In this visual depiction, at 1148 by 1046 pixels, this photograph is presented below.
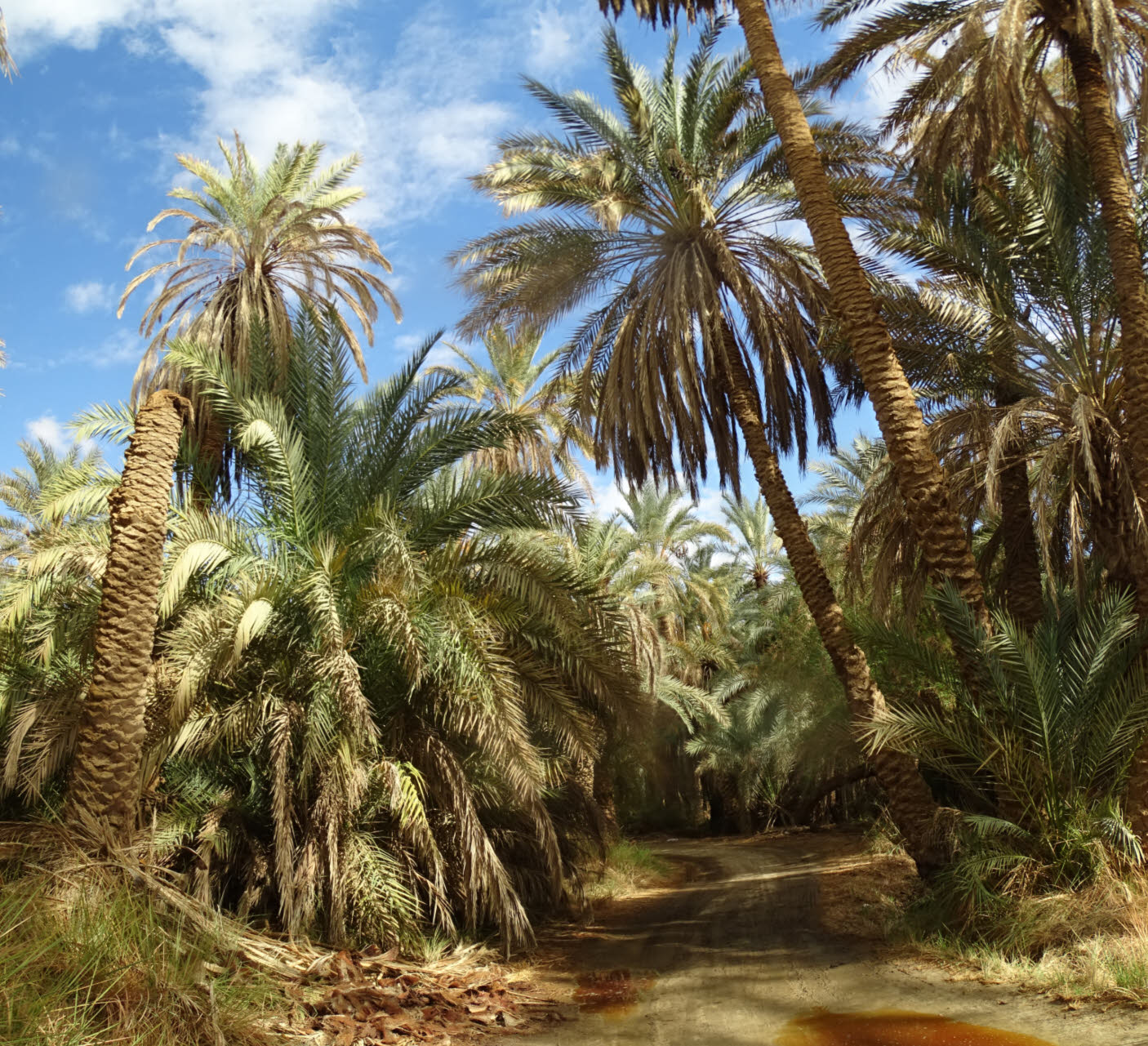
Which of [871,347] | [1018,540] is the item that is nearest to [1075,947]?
[1018,540]

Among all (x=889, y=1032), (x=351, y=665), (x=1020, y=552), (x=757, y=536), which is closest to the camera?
(x=889, y=1032)

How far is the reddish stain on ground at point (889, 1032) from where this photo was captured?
610 cm

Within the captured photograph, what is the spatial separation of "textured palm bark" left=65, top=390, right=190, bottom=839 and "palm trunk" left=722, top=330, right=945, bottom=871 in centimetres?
750

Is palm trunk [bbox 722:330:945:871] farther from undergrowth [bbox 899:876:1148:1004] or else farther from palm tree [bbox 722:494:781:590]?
palm tree [bbox 722:494:781:590]

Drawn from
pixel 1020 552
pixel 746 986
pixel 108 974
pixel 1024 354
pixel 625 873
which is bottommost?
pixel 625 873

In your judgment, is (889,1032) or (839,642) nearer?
(889,1032)

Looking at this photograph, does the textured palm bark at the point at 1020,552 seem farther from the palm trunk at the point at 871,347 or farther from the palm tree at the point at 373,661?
the palm tree at the point at 373,661

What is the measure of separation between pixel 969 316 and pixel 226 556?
974cm

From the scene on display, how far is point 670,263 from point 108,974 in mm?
11941

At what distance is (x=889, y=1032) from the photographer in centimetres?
646

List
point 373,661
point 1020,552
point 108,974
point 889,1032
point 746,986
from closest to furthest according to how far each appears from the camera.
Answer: point 108,974
point 889,1032
point 746,986
point 373,661
point 1020,552

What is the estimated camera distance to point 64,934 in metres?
5.30

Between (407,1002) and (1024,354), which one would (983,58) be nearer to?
(1024,354)

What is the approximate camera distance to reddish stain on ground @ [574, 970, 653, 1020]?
26.2ft
